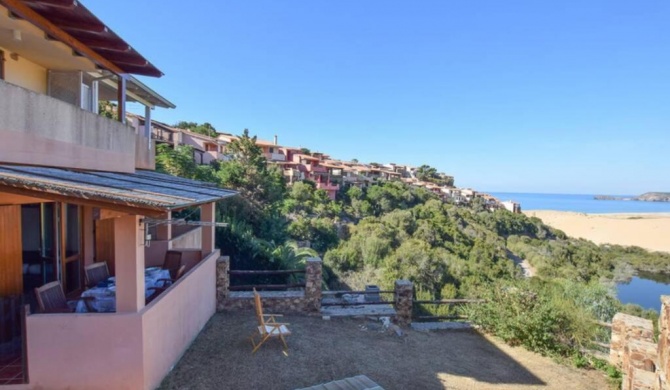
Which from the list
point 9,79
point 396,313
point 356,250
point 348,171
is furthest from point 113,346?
point 348,171

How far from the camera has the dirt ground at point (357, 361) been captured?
250 inches

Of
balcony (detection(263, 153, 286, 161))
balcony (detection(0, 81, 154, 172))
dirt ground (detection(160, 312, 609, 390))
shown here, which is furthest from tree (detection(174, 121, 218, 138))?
dirt ground (detection(160, 312, 609, 390))

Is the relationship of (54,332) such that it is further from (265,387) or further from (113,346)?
(265,387)

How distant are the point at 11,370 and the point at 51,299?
1.01 meters

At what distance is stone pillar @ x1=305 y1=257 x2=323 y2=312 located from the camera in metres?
9.56

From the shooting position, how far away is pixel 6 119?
226 inches

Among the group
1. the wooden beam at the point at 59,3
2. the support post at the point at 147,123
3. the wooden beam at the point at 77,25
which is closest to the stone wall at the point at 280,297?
the wooden beam at the point at 77,25

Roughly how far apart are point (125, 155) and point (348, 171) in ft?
186

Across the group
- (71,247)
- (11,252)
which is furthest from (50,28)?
(71,247)

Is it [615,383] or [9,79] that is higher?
[9,79]

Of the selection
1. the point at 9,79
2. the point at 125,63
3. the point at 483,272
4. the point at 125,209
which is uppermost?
the point at 125,63

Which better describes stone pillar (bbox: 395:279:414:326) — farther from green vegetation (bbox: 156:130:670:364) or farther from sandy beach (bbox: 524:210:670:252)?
sandy beach (bbox: 524:210:670:252)

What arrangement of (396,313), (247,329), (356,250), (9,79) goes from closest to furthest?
(9,79), (247,329), (396,313), (356,250)

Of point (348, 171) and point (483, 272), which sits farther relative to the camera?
point (348, 171)
